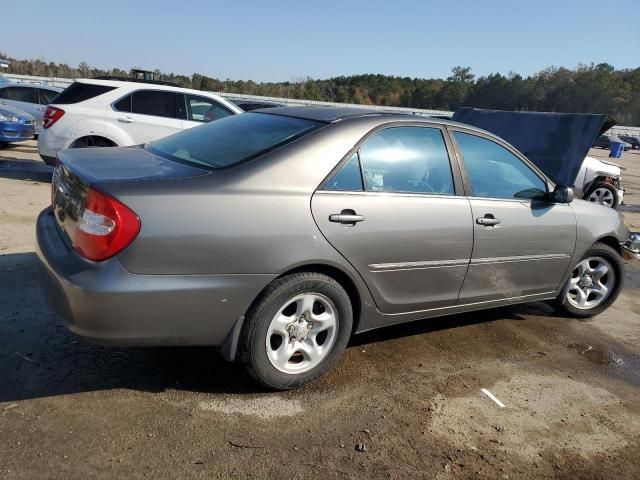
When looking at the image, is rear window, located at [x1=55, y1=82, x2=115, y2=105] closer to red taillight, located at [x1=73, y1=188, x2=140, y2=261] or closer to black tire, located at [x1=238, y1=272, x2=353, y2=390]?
red taillight, located at [x1=73, y1=188, x2=140, y2=261]

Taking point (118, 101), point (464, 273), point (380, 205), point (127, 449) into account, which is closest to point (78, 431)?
point (127, 449)

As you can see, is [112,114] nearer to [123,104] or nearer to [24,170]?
[123,104]

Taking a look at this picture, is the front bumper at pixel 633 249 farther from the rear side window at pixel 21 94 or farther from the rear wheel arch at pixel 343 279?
the rear side window at pixel 21 94

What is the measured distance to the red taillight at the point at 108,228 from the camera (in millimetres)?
2502

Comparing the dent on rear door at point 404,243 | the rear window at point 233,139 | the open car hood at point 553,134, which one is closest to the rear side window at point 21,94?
the open car hood at point 553,134

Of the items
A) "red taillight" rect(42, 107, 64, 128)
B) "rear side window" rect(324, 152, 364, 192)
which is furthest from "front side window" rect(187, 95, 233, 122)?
"rear side window" rect(324, 152, 364, 192)

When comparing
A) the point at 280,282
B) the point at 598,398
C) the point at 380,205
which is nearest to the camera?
the point at 280,282

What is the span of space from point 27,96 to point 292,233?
529 inches

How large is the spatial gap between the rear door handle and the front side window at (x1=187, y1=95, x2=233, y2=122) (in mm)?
6058

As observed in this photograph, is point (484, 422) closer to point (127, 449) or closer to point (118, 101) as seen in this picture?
point (127, 449)

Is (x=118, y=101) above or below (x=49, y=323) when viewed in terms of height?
above

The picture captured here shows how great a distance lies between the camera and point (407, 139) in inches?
140

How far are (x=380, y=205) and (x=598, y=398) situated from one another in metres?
1.91

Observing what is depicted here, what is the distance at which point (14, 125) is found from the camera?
36.5ft
